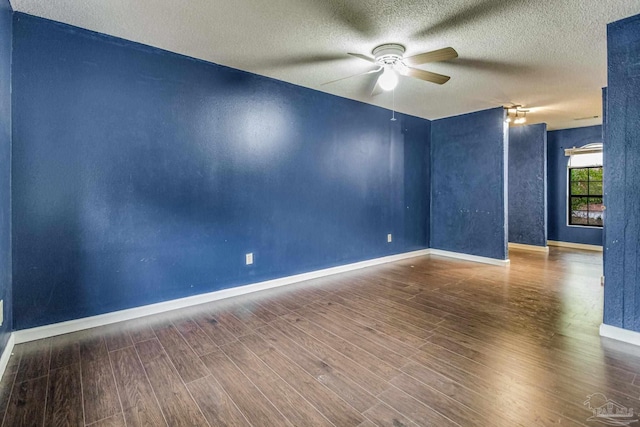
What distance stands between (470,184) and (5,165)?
19.3ft

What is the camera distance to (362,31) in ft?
8.38

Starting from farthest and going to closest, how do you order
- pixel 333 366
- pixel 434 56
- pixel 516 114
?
pixel 516 114 → pixel 434 56 → pixel 333 366

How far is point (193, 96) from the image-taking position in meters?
3.10

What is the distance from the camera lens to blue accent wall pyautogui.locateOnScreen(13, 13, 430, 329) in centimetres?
238

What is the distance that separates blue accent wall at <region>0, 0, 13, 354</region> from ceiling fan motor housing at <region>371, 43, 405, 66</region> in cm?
280

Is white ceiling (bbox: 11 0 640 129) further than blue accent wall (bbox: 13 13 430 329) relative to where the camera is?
No

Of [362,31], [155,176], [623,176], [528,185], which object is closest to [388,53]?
[362,31]

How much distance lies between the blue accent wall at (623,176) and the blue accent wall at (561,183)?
507 centimetres

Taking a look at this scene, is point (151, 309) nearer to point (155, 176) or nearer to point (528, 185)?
point (155, 176)

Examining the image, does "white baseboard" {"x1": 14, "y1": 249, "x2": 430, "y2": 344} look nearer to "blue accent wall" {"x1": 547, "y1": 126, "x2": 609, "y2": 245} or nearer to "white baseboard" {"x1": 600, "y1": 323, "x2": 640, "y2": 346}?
"white baseboard" {"x1": 600, "y1": 323, "x2": 640, "y2": 346}

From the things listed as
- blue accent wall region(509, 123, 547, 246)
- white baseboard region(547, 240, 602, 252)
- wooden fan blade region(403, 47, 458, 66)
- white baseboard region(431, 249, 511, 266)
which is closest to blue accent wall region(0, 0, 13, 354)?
wooden fan blade region(403, 47, 458, 66)

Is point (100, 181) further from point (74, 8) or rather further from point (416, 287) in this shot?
point (416, 287)

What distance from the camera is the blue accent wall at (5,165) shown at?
2.04 meters

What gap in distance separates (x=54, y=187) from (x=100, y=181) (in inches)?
12.2
